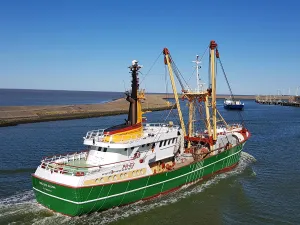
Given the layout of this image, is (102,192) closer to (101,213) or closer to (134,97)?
(101,213)

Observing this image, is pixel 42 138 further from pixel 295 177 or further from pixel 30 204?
pixel 295 177

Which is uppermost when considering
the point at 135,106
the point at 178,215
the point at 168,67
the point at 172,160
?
the point at 168,67

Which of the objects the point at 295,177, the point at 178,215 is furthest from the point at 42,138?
the point at 295,177

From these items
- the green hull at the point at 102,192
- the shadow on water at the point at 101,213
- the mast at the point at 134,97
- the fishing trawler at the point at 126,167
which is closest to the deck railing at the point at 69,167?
the fishing trawler at the point at 126,167

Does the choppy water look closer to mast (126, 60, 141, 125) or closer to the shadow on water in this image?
the shadow on water

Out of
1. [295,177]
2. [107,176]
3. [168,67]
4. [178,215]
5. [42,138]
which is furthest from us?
[42,138]

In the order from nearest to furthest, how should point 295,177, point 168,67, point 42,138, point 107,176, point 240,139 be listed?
point 107,176
point 295,177
point 168,67
point 240,139
point 42,138

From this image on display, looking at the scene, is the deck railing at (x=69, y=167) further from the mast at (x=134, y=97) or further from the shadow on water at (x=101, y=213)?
the mast at (x=134, y=97)

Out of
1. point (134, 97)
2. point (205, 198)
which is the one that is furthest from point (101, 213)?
point (134, 97)
